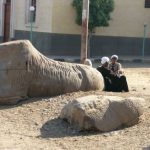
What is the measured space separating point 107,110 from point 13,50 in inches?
93.9

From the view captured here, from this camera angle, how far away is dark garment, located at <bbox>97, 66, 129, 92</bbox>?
11616mm

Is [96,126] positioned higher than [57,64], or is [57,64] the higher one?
[57,64]

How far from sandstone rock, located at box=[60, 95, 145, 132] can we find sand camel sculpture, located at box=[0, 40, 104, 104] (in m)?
1.45

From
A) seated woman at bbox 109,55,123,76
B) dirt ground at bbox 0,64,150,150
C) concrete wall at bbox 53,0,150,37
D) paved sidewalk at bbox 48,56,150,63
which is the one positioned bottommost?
paved sidewalk at bbox 48,56,150,63

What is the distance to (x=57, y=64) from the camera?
10.2 m

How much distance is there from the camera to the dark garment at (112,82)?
11.6 metres

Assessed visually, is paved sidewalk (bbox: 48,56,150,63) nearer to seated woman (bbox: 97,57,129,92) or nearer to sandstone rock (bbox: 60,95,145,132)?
seated woman (bbox: 97,57,129,92)

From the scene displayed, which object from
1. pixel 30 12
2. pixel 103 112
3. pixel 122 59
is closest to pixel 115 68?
pixel 103 112

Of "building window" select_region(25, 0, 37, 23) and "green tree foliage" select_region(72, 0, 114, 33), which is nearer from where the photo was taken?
"green tree foliage" select_region(72, 0, 114, 33)

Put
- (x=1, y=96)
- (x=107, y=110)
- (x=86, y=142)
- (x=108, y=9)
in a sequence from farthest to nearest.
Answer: (x=108, y=9) → (x=1, y=96) → (x=107, y=110) → (x=86, y=142)

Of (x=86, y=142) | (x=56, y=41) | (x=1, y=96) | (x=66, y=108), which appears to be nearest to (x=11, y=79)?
(x=1, y=96)

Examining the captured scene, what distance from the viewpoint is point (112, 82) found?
38.3 ft

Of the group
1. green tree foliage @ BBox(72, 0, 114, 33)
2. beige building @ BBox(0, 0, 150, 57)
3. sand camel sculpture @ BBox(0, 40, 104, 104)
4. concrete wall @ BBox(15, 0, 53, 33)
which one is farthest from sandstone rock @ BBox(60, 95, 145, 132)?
concrete wall @ BBox(15, 0, 53, 33)

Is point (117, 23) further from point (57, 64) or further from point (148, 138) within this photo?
point (148, 138)
